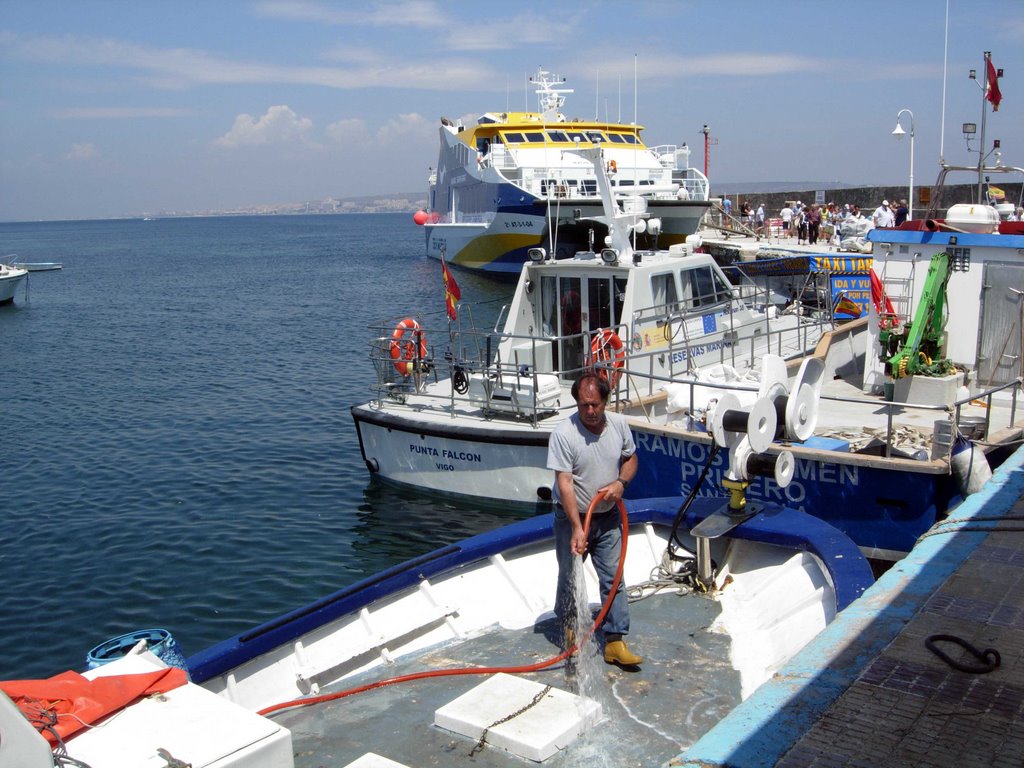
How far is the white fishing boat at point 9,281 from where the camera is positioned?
43716 mm

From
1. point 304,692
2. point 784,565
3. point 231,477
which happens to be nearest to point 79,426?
point 231,477

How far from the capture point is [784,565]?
6.55m

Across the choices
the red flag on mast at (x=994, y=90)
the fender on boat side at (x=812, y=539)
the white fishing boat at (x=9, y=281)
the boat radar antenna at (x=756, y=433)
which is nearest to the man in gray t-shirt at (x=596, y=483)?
the boat radar antenna at (x=756, y=433)

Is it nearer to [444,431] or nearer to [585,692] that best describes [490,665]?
[585,692]

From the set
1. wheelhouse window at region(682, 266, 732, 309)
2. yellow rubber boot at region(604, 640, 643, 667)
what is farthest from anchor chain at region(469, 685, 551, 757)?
wheelhouse window at region(682, 266, 732, 309)

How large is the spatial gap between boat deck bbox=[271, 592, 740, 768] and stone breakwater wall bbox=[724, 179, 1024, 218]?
98.6ft

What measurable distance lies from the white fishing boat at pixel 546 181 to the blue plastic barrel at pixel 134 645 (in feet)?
113

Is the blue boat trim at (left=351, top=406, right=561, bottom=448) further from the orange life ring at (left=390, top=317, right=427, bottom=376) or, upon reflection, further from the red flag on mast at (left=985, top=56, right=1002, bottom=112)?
the red flag on mast at (left=985, top=56, right=1002, bottom=112)

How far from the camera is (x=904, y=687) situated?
13.3 ft

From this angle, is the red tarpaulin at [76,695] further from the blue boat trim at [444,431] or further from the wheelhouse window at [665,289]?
the wheelhouse window at [665,289]

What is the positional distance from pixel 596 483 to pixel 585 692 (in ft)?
3.81

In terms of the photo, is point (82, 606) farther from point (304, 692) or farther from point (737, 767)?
point (737, 767)

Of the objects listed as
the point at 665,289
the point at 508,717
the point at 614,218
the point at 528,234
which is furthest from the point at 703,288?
the point at 528,234

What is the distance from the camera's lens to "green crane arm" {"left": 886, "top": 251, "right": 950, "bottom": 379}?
11.4 metres
